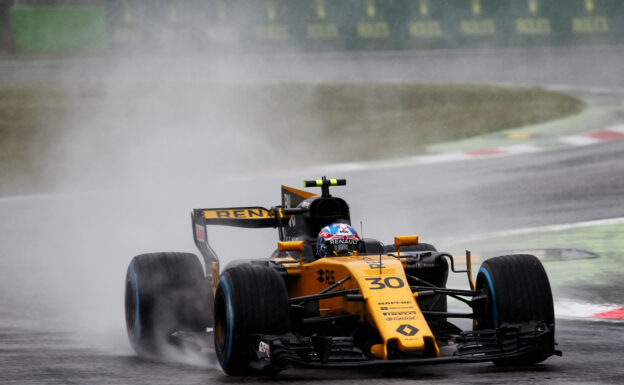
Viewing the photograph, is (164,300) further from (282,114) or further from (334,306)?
(282,114)

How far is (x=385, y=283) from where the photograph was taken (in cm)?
738

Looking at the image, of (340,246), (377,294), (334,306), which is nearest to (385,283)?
(377,294)

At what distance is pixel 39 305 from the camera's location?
1129cm

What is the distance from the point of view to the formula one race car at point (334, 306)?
6984mm

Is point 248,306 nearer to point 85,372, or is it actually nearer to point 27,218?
point 85,372

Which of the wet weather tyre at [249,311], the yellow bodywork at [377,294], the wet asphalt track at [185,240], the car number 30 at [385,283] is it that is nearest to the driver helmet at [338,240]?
the yellow bodywork at [377,294]

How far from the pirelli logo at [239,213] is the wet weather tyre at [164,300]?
0.77 m

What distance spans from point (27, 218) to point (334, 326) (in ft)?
30.5

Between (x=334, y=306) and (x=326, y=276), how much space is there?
0.81ft

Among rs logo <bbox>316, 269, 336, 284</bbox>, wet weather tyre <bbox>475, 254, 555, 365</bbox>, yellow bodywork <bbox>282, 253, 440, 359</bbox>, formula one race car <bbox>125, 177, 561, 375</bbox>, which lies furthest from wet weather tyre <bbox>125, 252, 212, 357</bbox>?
wet weather tyre <bbox>475, 254, 555, 365</bbox>

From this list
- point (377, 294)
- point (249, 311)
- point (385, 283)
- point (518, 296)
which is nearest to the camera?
point (249, 311)

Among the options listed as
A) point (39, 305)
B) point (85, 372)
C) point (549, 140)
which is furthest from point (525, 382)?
point (549, 140)

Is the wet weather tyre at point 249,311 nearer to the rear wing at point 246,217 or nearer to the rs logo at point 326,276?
the rs logo at point 326,276

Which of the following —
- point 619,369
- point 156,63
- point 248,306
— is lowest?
point 619,369
